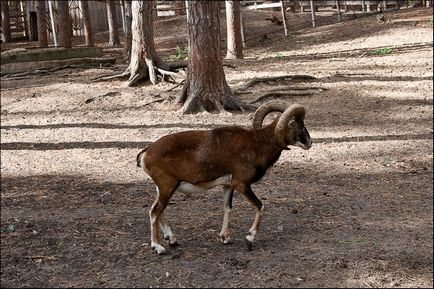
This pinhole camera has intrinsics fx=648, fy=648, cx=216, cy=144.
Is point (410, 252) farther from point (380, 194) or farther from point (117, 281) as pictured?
point (117, 281)

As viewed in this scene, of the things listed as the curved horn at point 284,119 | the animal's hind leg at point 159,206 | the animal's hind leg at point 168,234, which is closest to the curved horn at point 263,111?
the curved horn at point 284,119

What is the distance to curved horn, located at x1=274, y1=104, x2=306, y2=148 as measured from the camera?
5719 millimetres

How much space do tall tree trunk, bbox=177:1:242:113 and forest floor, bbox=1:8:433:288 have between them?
1.48ft

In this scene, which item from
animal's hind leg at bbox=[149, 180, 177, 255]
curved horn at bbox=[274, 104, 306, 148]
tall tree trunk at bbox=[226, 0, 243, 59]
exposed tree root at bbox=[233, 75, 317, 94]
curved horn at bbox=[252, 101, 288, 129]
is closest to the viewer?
animal's hind leg at bbox=[149, 180, 177, 255]

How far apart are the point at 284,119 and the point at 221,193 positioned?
2405 mm

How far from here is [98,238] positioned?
6.29 meters

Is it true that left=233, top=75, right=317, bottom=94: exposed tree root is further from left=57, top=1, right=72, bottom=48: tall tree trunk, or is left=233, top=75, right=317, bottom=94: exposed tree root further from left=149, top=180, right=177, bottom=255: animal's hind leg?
left=57, top=1, right=72, bottom=48: tall tree trunk

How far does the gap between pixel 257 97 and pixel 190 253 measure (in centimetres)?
832

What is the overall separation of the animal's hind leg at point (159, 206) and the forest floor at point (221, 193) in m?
0.10

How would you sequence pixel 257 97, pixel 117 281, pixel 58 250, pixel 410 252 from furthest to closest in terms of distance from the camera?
pixel 257 97
pixel 58 250
pixel 410 252
pixel 117 281

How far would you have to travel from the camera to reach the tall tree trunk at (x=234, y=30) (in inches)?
803

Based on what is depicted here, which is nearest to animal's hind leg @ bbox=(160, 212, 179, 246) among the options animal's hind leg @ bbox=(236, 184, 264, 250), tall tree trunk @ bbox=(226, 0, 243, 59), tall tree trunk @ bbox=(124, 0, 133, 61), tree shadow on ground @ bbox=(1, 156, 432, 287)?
tree shadow on ground @ bbox=(1, 156, 432, 287)

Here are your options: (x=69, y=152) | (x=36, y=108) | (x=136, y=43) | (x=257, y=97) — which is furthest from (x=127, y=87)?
(x=69, y=152)

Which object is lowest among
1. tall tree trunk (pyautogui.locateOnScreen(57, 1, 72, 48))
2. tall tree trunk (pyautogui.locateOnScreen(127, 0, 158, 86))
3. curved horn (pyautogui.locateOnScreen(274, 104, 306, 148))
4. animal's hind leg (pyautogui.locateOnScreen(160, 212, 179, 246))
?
animal's hind leg (pyautogui.locateOnScreen(160, 212, 179, 246))
